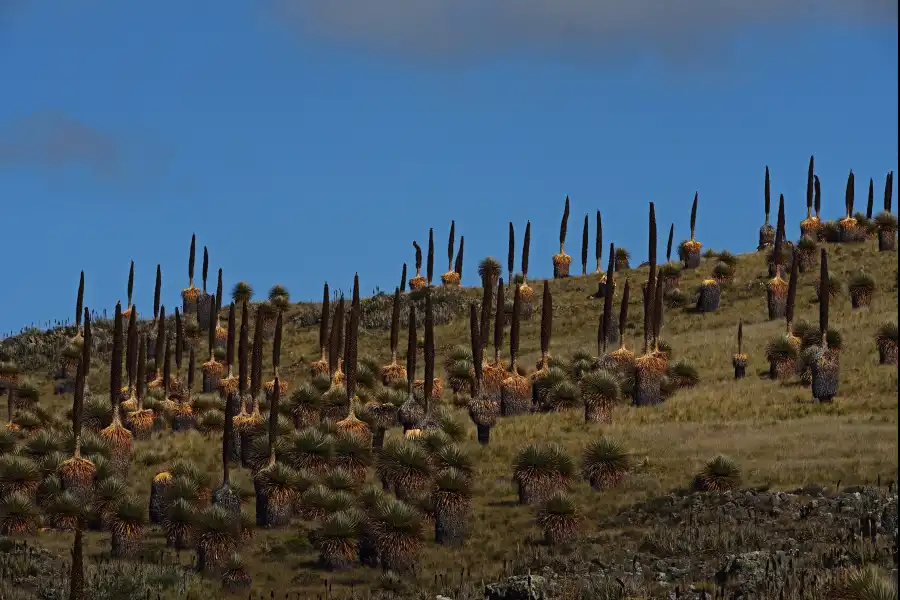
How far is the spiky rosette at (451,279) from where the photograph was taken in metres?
90.9

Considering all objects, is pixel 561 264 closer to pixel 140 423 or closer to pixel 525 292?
pixel 525 292

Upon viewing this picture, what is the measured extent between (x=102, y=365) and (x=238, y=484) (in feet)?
149

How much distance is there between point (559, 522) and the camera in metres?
37.1

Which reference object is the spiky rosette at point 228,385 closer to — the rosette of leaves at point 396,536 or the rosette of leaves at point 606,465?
the rosette of leaves at point 606,465

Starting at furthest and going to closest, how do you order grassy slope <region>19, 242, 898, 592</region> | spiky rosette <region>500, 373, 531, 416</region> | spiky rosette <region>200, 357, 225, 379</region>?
1. spiky rosette <region>200, 357, 225, 379</region>
2. spiky rosette <region>500, 373, 531, 416</region>
3. grassy slope <region>19, 242, 898, 592</region>

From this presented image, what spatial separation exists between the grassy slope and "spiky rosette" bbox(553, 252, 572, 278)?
15.1m

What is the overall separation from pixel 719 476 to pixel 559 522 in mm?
5366

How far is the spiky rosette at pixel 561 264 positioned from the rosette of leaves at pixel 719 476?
52396 millimetres

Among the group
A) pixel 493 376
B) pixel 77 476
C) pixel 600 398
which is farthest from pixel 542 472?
pixel 77 476

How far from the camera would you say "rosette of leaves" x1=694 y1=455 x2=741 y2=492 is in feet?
129

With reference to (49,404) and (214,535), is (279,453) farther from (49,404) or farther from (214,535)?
(49,404)

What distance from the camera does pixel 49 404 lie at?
73.8 metres

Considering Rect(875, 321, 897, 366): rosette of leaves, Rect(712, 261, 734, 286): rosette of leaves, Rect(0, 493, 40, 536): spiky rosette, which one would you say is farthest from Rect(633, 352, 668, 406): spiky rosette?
Rect(712, 261, 734, 286): rosette of leaves

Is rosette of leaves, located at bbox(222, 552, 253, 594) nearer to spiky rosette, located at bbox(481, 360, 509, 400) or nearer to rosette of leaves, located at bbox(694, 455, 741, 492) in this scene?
rosette of leaves, located at bbox(694, 455, 741, 492)
